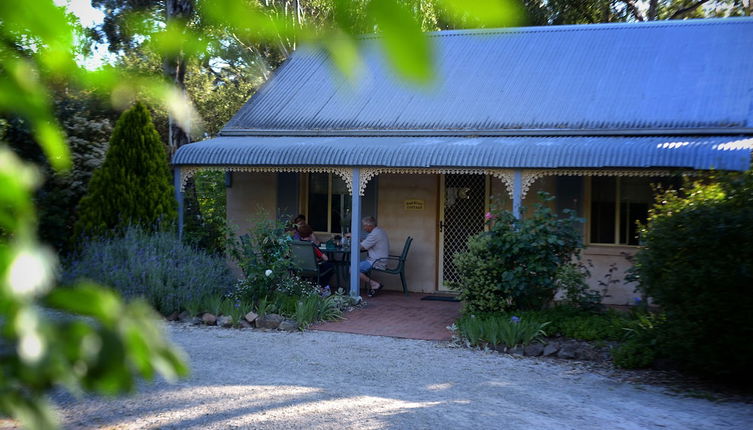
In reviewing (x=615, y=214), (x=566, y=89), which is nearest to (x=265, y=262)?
(x=615, y=214)

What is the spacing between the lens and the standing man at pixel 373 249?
44.3 feet

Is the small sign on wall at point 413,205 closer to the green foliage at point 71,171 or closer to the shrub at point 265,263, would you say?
the shrub at point 265,263

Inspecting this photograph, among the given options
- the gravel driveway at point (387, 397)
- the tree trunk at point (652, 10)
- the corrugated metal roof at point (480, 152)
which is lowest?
the gravel driveway at point (387, 397)

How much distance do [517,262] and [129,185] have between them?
251 inches

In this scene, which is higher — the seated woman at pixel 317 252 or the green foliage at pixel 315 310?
the seated woman at pixel 317 252

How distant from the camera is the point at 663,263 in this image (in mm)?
7816

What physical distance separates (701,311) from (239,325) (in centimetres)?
585

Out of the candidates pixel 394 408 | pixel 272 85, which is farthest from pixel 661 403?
pixel 272 85

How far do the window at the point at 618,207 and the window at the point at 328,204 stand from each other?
14.6 ft

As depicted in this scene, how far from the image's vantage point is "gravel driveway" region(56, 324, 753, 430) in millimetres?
6367

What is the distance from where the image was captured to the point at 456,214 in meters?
14.4

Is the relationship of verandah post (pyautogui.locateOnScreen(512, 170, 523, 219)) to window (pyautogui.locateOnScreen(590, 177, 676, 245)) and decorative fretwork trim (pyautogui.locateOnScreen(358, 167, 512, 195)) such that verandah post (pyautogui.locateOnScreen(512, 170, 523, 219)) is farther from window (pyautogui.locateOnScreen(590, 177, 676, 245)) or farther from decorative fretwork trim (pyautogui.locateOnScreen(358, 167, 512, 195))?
window (pyautogui.locateOnScreen(590, 177, 676, 245))

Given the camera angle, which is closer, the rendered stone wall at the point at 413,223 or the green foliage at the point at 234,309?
the green foliage at the point at 234,309

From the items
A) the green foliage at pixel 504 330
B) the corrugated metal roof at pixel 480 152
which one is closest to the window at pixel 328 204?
the corrugated metal roof at pixel 480 152
